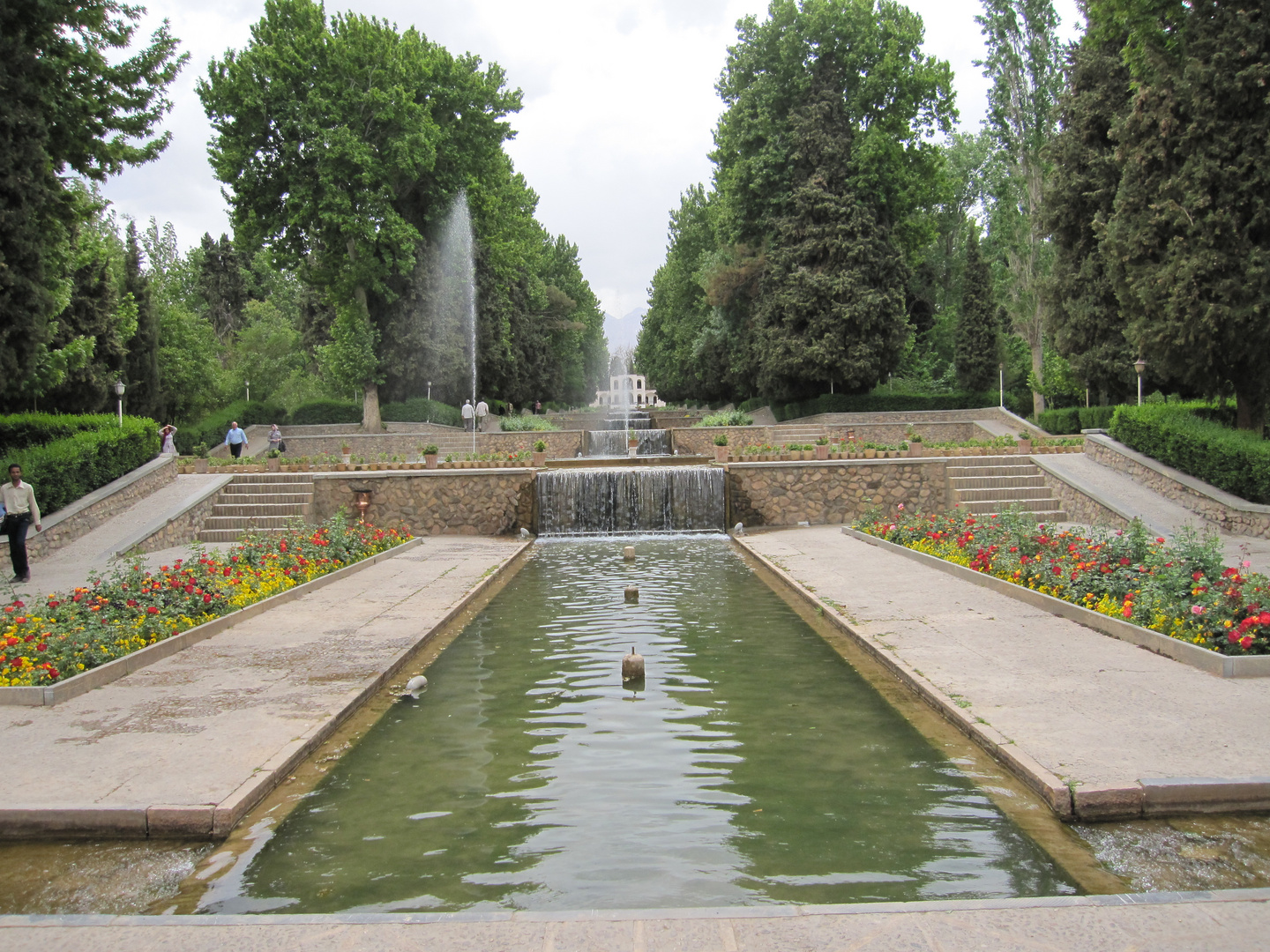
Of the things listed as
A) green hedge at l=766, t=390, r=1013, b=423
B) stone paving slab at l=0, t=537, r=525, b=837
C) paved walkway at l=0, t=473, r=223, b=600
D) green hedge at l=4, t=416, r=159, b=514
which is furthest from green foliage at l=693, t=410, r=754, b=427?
stone paving slab at l=0, t=537, r=525, b=837

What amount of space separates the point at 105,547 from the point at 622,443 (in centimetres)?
2018

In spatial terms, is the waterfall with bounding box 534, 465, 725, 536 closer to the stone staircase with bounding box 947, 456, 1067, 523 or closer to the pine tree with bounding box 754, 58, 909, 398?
the stone staircase with bounding box 947, 456, 1067, 523

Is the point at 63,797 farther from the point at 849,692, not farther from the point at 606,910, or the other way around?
the point at 849,692

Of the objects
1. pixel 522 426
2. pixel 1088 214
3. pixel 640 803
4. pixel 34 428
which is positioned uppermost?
pixel 1088 214

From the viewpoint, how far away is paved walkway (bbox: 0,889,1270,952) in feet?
10.3

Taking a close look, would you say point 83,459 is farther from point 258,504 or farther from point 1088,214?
point 1088,214

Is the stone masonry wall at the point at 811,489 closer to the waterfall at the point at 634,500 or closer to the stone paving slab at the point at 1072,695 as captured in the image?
the waterfall at the point at 634,500

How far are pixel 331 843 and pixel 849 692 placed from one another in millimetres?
3786

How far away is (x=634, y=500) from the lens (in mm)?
19125

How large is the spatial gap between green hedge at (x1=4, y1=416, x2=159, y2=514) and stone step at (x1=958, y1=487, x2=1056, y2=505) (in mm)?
15805

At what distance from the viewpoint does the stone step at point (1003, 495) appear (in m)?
17.8

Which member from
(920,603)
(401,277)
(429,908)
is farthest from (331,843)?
(401,277)

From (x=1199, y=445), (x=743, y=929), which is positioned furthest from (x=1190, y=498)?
(x=743, y=929)

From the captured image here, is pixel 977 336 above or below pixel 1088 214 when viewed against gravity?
below
